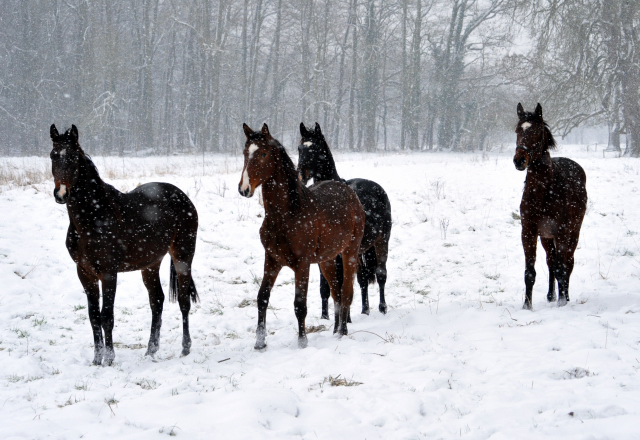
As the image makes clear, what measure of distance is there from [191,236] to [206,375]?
189 centimetres

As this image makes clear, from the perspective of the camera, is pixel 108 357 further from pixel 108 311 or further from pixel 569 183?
pixel 569 183

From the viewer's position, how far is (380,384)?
358 centimetres

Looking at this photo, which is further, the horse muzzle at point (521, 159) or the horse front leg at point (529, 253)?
the horse front leg at point (529, 253)

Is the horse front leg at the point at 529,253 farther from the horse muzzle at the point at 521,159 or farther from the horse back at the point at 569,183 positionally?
the horse muzzle at the point at 521,159

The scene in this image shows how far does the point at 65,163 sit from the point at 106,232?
76cm

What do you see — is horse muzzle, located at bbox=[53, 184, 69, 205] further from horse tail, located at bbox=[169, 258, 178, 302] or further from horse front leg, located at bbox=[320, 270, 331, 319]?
horse front leg, located at bbox=[320, 270, 331, 319]

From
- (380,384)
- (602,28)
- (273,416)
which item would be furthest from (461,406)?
(602,28)

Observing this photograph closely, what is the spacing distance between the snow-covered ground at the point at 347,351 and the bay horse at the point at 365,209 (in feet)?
1.60

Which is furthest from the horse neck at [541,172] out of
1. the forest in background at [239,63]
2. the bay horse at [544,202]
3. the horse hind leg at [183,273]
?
the forest in background at [239,63]

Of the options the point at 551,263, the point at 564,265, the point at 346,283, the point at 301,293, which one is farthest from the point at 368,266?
the point at 564,265

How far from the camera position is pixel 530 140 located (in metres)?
5.43

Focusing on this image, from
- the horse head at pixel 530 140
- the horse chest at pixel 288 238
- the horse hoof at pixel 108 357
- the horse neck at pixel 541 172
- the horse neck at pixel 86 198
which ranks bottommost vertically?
the horse hoof at pixel 108 357

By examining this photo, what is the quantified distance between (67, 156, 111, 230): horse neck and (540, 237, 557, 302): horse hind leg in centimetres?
547

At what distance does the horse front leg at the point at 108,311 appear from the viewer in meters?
4.46
